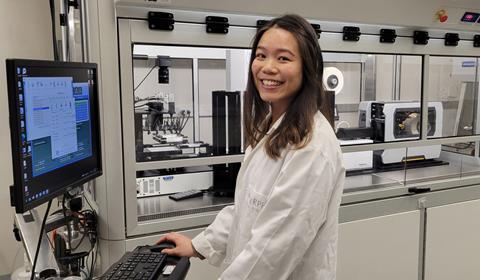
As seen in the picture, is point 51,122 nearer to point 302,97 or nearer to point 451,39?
point 302,97

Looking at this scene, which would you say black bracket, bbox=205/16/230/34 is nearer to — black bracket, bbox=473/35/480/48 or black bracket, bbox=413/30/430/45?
black bracket, bbox=413/30/430/45

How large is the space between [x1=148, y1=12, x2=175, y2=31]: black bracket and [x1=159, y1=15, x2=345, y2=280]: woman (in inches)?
22.3

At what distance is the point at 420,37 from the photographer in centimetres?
240

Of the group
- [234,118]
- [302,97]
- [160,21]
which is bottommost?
[234,118]

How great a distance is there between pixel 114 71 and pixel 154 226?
2.22ft

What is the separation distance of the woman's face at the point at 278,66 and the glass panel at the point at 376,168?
4.50 feet

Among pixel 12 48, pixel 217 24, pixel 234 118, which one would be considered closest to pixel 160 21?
pixel 217 24

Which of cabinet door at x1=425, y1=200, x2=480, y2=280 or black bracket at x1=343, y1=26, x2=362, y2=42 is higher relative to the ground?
black bracket at x1=343, y1=26, x2=362, y2=42

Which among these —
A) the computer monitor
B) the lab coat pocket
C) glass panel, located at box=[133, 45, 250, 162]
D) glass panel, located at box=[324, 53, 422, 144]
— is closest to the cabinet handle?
glass panel, located at box=[324, 53, 422, 144]

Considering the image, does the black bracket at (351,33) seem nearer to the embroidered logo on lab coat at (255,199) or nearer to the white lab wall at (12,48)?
the embroidered logo on lab coat at (255,199)

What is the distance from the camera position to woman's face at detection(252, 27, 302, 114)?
1174 millimetres

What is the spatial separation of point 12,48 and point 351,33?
7.71 ft

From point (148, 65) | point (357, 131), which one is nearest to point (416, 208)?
point (357, 131)

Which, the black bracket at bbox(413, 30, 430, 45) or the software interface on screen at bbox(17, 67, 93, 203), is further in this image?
the black bracket at bbox(413, 30, 430, 45)
